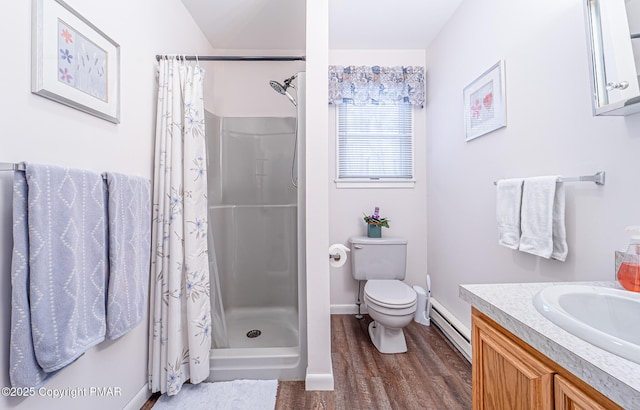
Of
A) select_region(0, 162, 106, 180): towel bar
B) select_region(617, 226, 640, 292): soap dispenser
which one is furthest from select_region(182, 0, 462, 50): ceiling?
select_region(617, 226, 640, 292): soap dispenser

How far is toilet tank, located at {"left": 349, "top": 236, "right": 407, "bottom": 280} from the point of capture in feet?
7.72

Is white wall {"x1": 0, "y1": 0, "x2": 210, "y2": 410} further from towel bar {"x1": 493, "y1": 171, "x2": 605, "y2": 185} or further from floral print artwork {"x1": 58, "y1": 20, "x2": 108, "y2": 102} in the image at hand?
towel bar {"x1": 493, "y1": 171, "x2": 605, "y2": 185}

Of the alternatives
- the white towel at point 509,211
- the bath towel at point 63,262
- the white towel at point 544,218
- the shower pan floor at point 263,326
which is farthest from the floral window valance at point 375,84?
the bath towel at point 63,262

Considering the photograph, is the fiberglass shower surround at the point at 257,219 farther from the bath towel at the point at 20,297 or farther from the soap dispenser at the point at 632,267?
the soap dispenser at the point at 632,267

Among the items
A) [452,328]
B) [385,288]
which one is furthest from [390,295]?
[452,328]

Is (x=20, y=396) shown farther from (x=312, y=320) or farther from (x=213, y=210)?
(x=213, y=210)

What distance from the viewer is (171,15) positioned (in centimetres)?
176

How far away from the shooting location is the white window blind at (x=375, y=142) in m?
2.65

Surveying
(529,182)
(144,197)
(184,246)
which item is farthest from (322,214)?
(529,182)

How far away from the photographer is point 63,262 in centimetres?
90

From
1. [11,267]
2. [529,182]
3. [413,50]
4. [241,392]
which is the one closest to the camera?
[11,267]

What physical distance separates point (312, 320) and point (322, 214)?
24.4 inches

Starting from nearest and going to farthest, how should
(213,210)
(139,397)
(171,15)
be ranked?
(139,397), (171,15), (213,210)

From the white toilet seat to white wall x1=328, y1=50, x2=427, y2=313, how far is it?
52cm
